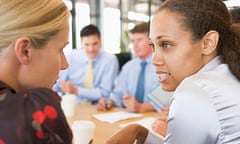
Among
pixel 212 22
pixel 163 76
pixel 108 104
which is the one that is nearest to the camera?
pixel 212 22

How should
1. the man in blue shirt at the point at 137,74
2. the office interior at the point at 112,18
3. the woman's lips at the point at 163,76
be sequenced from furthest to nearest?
the office interior at the point at 112,18, the man in blue shirt at the point at 137,74, the woman's lips at the point at 163,76

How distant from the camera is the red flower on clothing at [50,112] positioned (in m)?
0.63

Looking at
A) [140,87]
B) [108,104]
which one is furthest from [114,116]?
[140,87]

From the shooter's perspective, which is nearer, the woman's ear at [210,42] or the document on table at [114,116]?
the woman's ear at [210,42]

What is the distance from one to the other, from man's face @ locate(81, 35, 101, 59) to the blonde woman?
2.55 metres

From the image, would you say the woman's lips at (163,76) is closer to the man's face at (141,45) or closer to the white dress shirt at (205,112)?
the white dress shirt at (205,112)

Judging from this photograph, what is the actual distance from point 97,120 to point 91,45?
1.36 meters

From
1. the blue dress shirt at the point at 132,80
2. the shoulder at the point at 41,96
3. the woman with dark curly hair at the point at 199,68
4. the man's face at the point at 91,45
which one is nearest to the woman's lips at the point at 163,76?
the woman with dark curly hair at the point at 199,68

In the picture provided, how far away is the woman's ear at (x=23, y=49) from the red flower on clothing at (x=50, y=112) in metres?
0.14

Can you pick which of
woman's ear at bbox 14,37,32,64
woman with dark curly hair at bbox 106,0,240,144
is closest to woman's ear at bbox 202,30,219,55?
woman with dark curly hair at bbox 106,0,240,144

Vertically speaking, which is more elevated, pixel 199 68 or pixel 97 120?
pixel 199 68

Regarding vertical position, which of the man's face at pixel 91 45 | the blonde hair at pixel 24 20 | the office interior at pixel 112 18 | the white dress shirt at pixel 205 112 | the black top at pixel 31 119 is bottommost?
the office interior at pixel 112 18

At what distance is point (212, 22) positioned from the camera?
101 centimetres

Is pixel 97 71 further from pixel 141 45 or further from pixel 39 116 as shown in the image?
pixel 39 116
